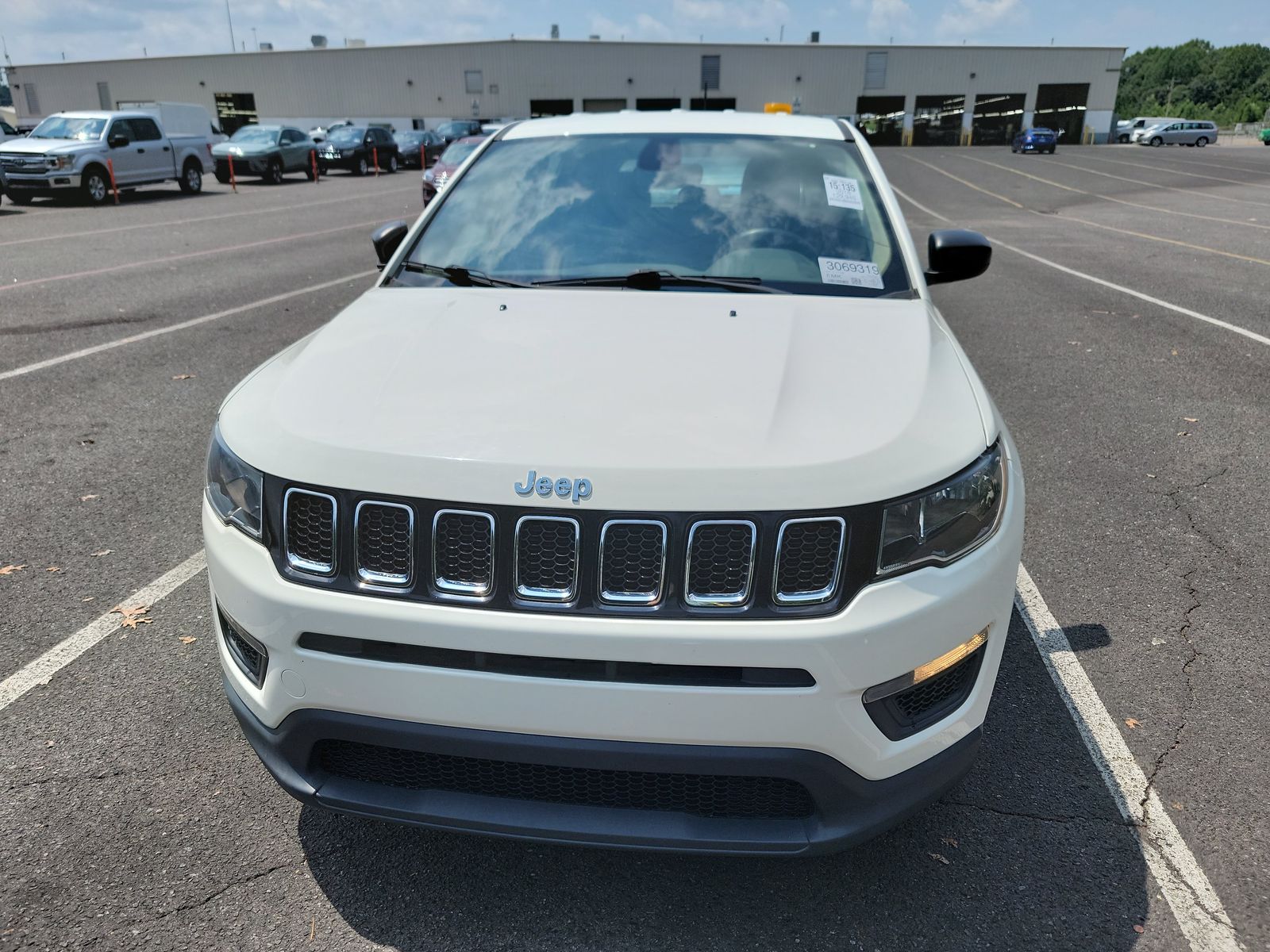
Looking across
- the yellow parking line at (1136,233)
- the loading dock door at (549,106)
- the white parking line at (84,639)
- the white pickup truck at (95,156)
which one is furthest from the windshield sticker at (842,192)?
the loading dock door at (549,106)

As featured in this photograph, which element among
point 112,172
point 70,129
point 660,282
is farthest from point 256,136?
point 660,282

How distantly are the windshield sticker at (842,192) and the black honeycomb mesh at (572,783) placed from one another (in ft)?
7.69

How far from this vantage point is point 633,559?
6.47 ft

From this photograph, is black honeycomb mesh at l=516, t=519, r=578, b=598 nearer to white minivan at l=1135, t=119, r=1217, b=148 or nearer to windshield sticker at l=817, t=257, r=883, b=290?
windshield sticker at l=817, t=257, r=883, b=290

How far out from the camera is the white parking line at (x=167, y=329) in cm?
731

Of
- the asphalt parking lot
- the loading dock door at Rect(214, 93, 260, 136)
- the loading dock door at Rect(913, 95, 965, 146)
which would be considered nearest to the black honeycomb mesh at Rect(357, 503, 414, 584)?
the asphalt parking lot

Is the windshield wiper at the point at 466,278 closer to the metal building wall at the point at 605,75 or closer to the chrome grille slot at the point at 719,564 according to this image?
the chrome grille slot at the point at 719,564

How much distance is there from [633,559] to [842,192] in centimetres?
226

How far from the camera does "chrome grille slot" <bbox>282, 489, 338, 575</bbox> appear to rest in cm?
209

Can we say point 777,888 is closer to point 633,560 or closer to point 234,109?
point 633,560

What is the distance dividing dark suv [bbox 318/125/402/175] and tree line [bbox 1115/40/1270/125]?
9978 centimetres

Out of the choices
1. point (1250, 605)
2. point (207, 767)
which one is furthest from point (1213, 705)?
point (207, 767)

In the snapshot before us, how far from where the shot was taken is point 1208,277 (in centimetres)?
1179

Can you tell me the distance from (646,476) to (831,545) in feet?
1.35
